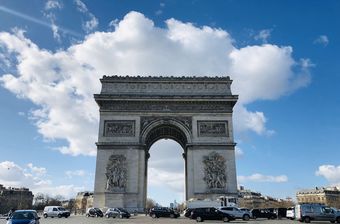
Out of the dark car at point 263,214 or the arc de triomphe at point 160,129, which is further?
the arc de triomphe at point 160,129

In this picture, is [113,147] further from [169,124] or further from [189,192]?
[189,192]

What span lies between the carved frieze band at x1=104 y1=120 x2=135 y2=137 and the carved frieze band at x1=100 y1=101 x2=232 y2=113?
4.89ft

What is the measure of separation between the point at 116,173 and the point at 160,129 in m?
7.73

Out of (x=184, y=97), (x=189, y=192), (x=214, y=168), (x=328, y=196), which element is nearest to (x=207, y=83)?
(x=184, y=97)

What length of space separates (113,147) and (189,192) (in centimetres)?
943

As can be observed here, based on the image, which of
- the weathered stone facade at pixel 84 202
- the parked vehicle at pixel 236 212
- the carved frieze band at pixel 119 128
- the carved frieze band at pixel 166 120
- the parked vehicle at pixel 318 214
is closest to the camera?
the parked vehicle at pixel 318 214

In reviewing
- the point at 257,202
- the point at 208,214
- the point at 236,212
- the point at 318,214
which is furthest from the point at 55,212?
the point at 257,202

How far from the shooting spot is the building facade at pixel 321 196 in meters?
111

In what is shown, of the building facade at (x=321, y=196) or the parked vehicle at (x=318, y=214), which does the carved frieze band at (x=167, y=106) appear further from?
the building facade at (x=321, y=196)

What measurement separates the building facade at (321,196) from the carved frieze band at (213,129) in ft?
271

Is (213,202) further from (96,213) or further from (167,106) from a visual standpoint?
(167,106)

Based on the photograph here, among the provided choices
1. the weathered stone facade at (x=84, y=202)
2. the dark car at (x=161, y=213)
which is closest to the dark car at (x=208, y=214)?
the dark car at (x=161, y=213)

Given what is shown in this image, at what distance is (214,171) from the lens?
36250 mm

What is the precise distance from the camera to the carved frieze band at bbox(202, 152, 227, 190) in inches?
1410
